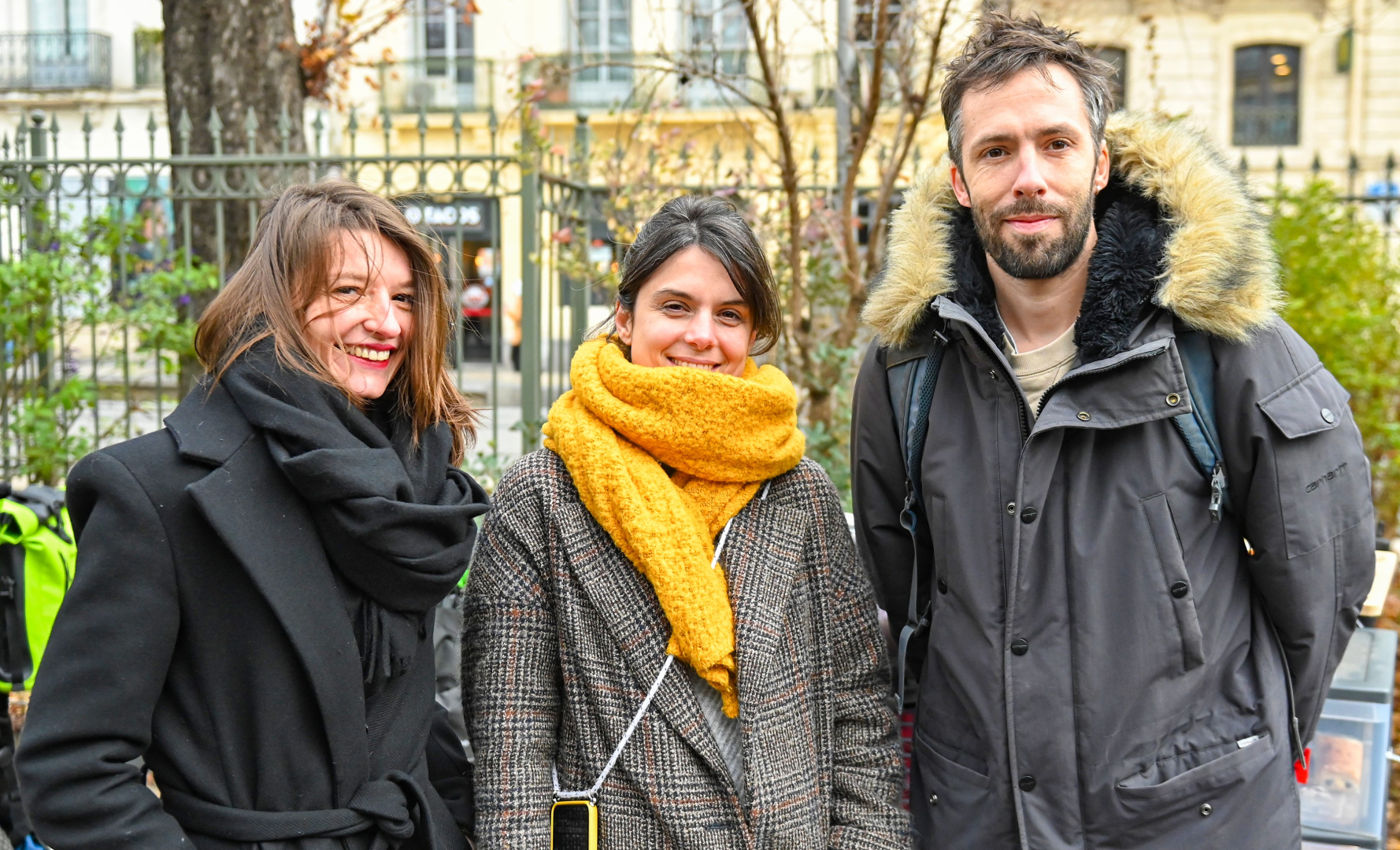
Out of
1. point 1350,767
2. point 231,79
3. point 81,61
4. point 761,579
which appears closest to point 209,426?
point 761,579

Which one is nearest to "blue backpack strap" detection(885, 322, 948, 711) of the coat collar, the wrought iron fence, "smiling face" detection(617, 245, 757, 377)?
"smiling face" detection(617, 245, 757, 377)

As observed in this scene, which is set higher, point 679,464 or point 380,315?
point 380,315

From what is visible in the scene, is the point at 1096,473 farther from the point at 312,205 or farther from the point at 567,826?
the point at 312,205

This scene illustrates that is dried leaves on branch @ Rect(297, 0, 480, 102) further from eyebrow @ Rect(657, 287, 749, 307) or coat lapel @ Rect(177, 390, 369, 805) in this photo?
coat lapel @ Rect(177, 390, 369, 805)

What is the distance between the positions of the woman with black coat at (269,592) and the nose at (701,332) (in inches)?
20.5

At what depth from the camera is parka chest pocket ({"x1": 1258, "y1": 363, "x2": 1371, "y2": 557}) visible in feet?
6.61

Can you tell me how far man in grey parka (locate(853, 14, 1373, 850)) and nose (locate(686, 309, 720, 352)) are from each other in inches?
18.4

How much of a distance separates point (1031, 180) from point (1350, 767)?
5.47ft

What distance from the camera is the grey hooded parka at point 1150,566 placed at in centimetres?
202

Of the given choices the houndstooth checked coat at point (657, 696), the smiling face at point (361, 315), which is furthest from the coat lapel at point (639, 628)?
the smiling face at point (361, 315)

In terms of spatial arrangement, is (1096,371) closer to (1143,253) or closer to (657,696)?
(1143,253)

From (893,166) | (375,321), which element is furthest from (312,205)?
(893,166)

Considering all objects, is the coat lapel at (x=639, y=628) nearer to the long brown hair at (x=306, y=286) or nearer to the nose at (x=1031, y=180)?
the long brown hair at (x=306, y=286)

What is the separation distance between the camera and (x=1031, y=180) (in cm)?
210
